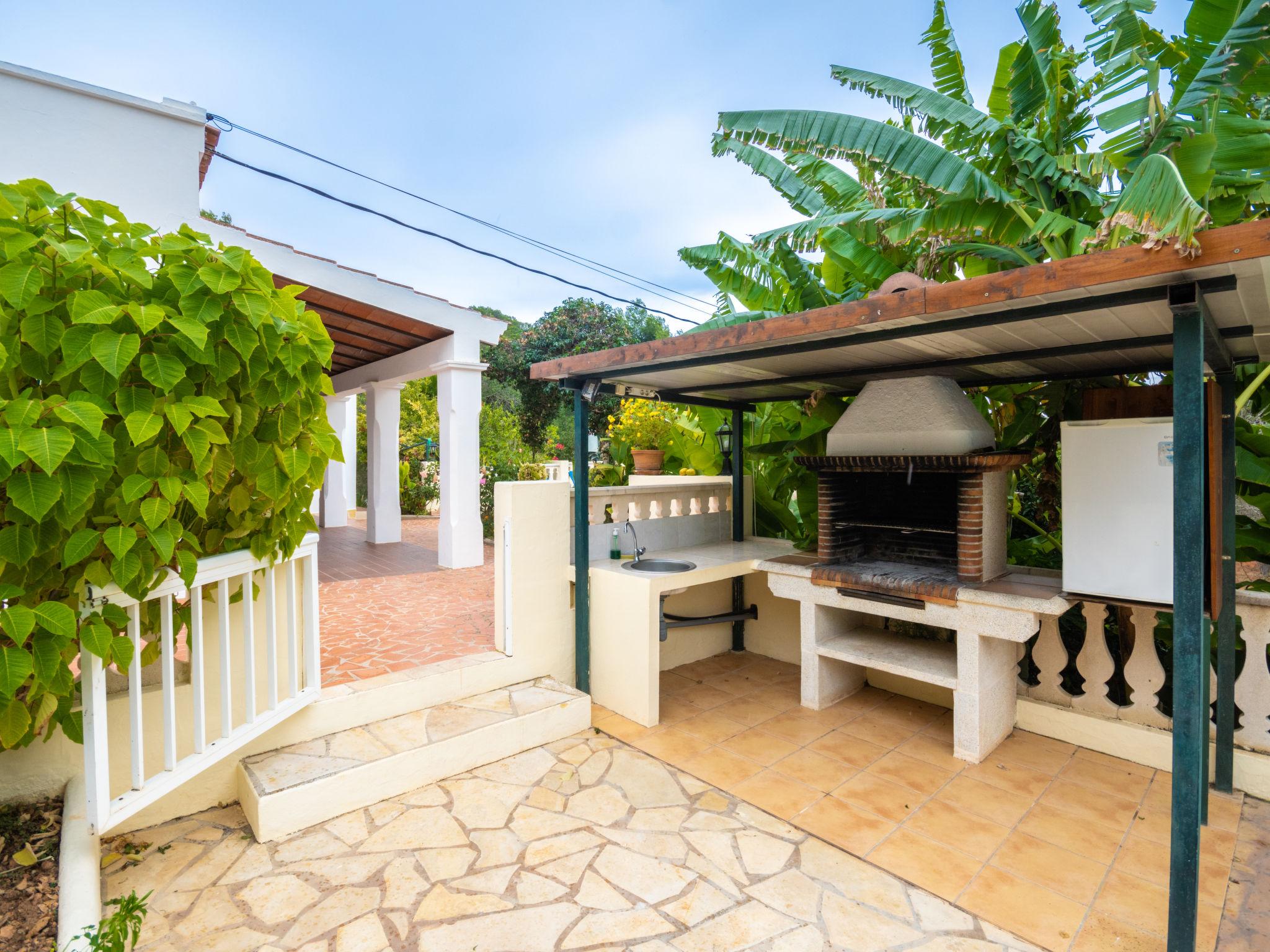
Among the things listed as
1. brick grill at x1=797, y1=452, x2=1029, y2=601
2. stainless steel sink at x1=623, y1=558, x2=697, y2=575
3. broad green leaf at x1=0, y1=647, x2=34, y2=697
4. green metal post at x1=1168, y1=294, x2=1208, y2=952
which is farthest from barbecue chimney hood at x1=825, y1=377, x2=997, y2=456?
broad green leaf at x1=0, y1=647, x2=34, y2=697

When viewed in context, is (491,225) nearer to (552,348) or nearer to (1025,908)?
(552,348)

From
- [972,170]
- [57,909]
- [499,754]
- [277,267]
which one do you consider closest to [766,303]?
[972,170]

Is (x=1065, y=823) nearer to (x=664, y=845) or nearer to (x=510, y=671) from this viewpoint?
(x=664, y=845)

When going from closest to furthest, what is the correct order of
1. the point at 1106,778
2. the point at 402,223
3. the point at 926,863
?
the point at 926,863 < the point at 1106,778 < the point at 402,223

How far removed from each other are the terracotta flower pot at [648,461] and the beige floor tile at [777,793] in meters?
4.08

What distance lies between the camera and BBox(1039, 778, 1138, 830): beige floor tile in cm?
312

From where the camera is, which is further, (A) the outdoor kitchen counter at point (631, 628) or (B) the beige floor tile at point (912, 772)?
(A) the outdoor kitchen counter at point (631, 628)

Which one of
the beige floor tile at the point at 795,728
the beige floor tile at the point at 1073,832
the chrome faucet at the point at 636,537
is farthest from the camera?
the chrome faucet at the point at 636,537

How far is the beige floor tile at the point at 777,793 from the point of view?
326 cm

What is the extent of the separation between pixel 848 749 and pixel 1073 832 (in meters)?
1.20

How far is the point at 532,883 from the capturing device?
2.68 metres

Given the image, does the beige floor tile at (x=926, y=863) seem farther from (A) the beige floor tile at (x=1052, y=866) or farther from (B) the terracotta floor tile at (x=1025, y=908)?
(A) the beige floor tile at (x=1052, y=866)

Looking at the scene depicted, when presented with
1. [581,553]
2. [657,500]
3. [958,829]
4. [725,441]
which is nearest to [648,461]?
[725,441]

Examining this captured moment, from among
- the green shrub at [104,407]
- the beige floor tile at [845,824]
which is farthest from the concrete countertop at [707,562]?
the green shrub at [104,407]
